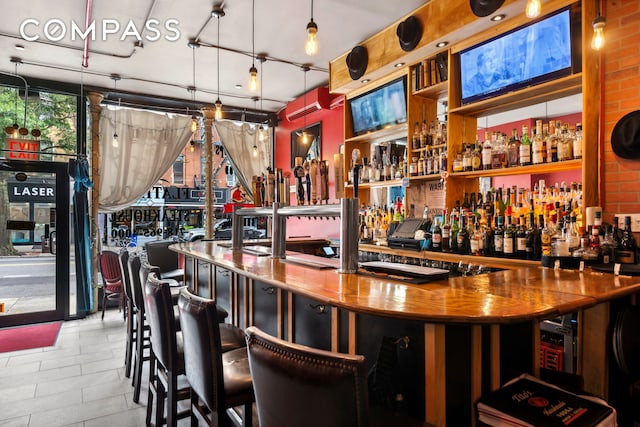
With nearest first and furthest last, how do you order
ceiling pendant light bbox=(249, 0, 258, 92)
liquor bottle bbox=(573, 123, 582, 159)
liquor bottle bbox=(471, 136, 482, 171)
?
1. liquor bottle bbox=(573, 123, 582, 159)
2. liquor bottle bbox=(471, 136, 482, 171)
3. ceiling pendant light bbox=(249, 0, 258, 92)

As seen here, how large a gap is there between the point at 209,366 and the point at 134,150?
5190 millimetres

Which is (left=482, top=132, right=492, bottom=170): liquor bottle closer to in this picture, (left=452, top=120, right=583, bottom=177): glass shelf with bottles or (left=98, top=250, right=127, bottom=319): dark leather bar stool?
(left=452, top=120, right=583, bottom=177): glass shelf with bottles

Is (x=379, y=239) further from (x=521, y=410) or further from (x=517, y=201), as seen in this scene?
(x=521, y=410)

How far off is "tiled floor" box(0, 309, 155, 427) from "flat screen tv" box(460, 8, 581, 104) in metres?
3.25

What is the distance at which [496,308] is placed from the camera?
130 cm

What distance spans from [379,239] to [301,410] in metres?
3.32

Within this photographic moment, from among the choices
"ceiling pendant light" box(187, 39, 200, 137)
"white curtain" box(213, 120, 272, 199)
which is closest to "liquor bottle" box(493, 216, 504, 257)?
"ceiling pendant light" box(187, 39, 200, 137)

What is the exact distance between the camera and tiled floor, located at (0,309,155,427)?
2682mm

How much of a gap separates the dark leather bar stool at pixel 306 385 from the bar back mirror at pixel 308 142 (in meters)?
4.83

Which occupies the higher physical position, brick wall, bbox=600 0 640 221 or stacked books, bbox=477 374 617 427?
brick wall, bbox=600 0 640 221

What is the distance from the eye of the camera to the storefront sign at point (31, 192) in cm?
513

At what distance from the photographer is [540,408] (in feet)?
4.20

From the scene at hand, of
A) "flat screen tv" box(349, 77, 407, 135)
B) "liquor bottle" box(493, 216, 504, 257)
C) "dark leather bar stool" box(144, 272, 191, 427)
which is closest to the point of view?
"dark leather bar stool" box(144, 272, 191, 427)

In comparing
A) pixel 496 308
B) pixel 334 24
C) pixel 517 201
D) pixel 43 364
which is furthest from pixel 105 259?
pixel 496 308
